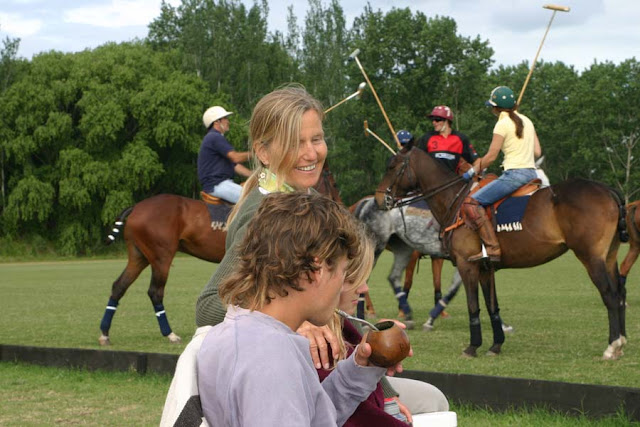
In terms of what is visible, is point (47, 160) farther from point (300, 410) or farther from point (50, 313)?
point (300, 410)

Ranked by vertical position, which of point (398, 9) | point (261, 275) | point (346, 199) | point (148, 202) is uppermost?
point (398, 9)

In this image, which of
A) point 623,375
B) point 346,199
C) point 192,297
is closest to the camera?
point 623,375

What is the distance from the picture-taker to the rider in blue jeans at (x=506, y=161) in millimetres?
10086

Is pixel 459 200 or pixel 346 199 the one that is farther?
pixel 346 199

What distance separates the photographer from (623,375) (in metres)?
8.16

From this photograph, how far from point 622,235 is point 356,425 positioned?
762cm

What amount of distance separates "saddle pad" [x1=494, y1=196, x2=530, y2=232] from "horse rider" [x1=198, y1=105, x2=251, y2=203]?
3325mm

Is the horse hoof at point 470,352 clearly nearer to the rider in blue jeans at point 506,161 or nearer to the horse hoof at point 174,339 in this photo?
the rider in blue jeans at point 506,161

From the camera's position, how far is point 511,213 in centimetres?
1030

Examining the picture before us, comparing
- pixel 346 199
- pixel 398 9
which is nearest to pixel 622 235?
pixel 346 199

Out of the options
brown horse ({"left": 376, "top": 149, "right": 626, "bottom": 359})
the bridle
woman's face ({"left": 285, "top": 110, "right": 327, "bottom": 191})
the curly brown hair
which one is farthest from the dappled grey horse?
the curly brown hair

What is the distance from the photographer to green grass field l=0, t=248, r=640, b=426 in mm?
7117

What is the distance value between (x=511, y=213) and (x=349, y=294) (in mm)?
7558

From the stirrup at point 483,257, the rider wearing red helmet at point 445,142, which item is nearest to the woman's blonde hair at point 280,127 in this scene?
the stirrup at point 483,257
